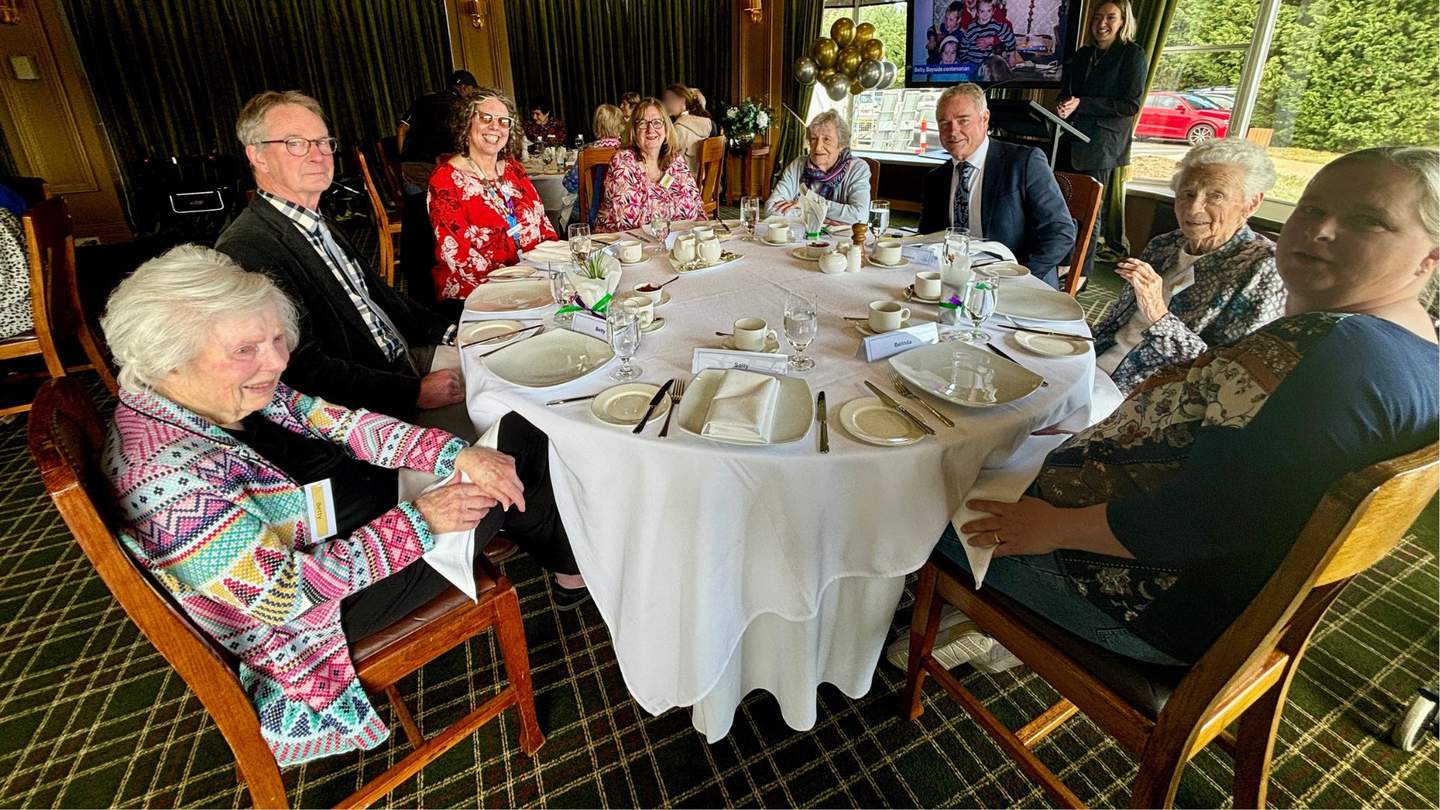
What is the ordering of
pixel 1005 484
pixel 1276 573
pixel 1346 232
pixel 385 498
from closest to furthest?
pixel 1276 573 < pixel 1346 232 < pixel 1005 484 < pixel 385 498

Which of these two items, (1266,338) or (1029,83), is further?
(1029,83)

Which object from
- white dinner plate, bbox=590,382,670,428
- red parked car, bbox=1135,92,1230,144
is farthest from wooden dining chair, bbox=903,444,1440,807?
red parked car, bbox=1135,92,1230,144

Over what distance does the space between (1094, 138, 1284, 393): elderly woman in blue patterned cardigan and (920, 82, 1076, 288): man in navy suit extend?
2.44ft

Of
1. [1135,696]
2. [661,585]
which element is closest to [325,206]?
[661,585]

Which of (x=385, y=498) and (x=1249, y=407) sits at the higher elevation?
(x=1249, y=407)

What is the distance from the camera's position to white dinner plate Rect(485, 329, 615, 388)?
1.41 metres

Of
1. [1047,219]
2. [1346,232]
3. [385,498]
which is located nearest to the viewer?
[1346,232]

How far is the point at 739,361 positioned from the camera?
141 cm

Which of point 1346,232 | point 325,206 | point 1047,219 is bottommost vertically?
point 325,206

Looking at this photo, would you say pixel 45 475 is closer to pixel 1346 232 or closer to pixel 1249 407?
pixel 1249 407

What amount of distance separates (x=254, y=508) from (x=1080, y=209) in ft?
10.2

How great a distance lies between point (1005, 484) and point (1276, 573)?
43 centimetres

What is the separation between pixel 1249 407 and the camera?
2.89 ft

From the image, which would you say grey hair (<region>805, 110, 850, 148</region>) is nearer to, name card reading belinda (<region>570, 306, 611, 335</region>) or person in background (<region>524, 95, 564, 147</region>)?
name card reading belinda (<region>570, 306, 611, 335</region>)
